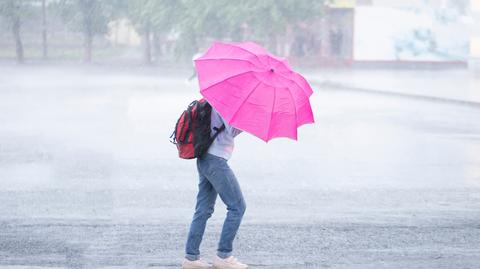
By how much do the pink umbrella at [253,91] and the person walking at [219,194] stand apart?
192 millimetres

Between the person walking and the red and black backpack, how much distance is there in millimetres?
54

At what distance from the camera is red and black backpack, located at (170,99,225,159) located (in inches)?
249

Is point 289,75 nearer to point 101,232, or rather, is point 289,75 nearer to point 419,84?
point 101,232

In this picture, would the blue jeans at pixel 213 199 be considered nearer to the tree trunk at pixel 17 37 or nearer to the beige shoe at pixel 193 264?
the beige shoe at pixel 193 264

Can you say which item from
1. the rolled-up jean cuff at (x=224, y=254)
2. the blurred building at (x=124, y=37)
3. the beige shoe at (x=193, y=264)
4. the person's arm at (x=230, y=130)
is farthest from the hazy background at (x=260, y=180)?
the blurred building at (x=124, y=37)

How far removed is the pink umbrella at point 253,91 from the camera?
20.3 ft

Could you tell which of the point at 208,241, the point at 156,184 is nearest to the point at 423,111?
the point at 156,184

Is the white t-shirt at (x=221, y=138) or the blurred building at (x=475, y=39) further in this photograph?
the blurred building at (x=475, y=39)

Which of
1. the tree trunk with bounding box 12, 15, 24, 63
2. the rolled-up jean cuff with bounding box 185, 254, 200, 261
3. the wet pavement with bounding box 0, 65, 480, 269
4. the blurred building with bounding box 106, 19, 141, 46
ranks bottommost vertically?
the blurred building with bounding box 106, 19, 141, 46

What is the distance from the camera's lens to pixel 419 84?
35.1 metres

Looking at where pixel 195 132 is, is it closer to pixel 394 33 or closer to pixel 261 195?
pixel 261 195

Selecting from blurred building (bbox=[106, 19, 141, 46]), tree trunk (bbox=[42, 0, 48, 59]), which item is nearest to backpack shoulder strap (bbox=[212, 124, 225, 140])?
tree trunk (bbox=[42, 0, 48, 59])

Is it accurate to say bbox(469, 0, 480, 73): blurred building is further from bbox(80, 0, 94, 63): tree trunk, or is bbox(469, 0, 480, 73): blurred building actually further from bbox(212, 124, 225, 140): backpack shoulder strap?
bbox(212, 124, 225, 140): backpack shoulder strap

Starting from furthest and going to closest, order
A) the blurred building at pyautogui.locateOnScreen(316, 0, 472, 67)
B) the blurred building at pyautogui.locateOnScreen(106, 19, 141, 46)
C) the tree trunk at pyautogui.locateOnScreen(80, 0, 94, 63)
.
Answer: the blurred building at pyautogui.locateOnScreen(106, 19, 141, 46) → the tree trunk at pyautogui.locateOnScreen(80, 0, 94, 63) → the blurred building at pyautogui.locateOnScreen(316, 0, 472, 67)
